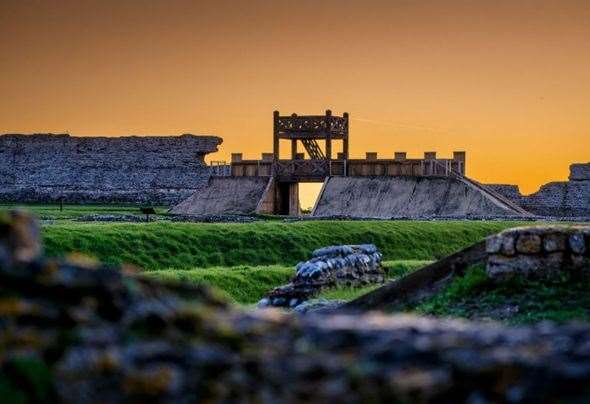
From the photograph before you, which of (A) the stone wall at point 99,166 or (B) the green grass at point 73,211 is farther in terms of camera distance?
(A) the stone wall at point 99,166

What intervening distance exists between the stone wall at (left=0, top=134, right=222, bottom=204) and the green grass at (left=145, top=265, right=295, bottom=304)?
47.4m

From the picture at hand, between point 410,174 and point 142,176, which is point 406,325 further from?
point 142,176

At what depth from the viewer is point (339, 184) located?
2325 inches

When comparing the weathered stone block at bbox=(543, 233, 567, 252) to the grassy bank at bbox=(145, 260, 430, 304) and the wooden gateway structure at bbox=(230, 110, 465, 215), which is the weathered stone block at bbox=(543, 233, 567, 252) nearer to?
the grassy bank at bbox=(145, 260, 430, 304)

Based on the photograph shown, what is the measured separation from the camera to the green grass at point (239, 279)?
28.6m

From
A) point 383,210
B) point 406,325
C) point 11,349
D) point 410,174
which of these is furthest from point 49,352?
point 410,174

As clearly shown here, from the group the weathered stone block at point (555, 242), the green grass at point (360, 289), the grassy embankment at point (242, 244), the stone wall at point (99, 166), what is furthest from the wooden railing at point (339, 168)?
the weathered stone block at point (555, 242)

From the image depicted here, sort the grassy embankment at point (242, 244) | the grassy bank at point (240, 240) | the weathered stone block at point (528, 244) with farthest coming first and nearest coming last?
the grassy bank at point (240, 240) < the grassy embankment at point (242, 244) < the weathered stone block at point (528, 244)

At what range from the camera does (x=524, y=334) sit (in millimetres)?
6711

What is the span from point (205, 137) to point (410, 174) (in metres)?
25.1

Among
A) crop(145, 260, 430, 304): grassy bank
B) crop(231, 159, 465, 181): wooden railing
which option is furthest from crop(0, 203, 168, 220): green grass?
crop(145, 260, 430, 304): grassy bank

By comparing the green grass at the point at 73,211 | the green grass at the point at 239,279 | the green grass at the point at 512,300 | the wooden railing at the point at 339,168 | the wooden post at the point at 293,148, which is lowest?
the green grass at the point at 239,279

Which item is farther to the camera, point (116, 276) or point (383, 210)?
point (383, 210)

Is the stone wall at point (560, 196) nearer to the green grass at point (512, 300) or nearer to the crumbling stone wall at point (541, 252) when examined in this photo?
the green grass at point (512, 300)
